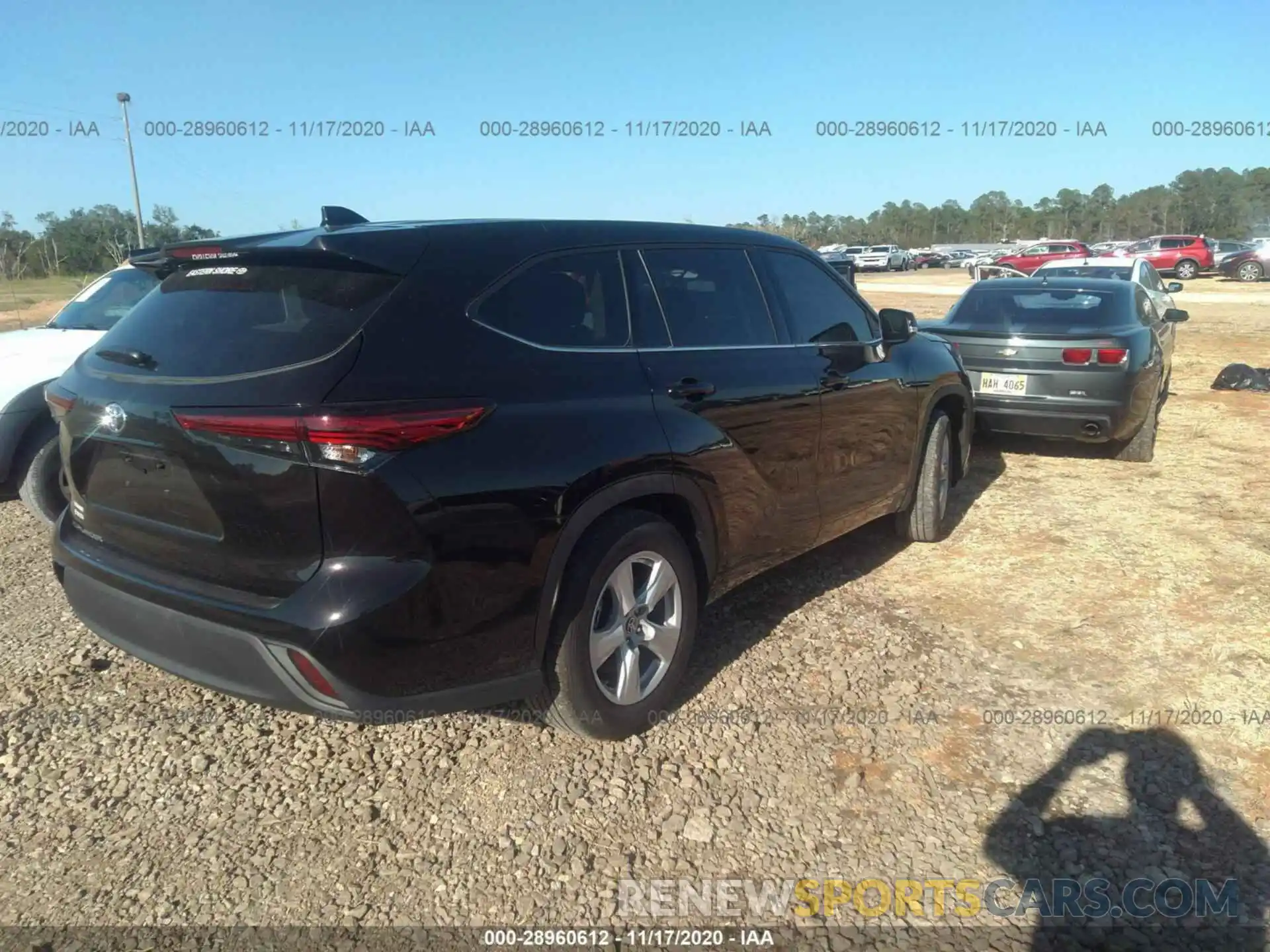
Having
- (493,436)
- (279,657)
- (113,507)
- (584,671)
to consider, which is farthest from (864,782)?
(113,507)

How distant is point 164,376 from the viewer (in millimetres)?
2604

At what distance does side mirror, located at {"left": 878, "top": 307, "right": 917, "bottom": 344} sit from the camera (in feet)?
15.4

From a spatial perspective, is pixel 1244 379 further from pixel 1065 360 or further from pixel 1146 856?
pixel 1146 856

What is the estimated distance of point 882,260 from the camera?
5119 centimetres

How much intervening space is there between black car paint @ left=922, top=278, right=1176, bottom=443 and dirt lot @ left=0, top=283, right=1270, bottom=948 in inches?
95.1

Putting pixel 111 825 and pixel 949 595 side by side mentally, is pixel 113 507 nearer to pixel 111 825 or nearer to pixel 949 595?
pixel 111 825

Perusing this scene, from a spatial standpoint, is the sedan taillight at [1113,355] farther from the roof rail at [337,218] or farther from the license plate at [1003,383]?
the roof rail at [337,218]

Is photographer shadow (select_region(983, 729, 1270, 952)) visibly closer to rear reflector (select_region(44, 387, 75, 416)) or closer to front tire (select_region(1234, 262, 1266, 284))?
rear reflector (select_region(44, 387, 75, 416))

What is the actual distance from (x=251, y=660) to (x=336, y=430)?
69 centimetres

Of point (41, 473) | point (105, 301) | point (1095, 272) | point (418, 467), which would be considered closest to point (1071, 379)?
point (1095, 272)

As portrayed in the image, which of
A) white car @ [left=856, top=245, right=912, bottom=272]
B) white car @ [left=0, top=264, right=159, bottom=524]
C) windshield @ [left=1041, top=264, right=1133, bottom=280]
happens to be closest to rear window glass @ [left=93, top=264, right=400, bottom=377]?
white car @ [left=0, top=264, right=159, bottom=524]

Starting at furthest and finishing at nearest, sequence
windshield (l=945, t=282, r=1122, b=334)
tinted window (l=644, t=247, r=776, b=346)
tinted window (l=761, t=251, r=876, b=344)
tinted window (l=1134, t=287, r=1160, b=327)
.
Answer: tinted window (l=1134, t=287, r=1160, b=327)
windshield (l=945, t=282, r=1122, b=334)
tinted window (l=761, t=251, r=876, b=344)
tinted window (l=644, t=247, r=776, b=346)

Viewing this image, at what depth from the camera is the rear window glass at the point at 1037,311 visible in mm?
7223

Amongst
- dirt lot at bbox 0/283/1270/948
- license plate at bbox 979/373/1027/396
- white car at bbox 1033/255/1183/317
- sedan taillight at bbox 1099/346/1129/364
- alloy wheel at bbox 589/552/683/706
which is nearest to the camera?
dirt lot at bbox 0/283/1270/948
